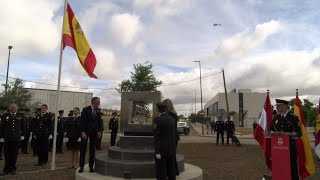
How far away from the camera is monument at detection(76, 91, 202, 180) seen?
827 cm

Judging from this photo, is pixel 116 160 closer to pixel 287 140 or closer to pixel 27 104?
pixel 287 140

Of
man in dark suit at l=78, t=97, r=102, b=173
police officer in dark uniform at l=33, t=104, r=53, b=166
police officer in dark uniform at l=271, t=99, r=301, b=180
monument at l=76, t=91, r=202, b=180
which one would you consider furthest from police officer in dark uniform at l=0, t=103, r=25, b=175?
police officer in dark uniform at l=271, t=99, r=301, b=180

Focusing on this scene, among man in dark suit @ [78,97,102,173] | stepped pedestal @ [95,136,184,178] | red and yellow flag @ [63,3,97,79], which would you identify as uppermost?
red and yellow flag @ [63,3,97,79]

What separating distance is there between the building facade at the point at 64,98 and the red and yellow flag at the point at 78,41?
22.5 metres

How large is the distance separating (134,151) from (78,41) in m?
3.79

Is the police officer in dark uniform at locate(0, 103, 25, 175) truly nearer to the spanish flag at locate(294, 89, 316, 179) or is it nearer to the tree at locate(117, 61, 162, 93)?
the spanish flag at locate(294, 89, 316, 179)

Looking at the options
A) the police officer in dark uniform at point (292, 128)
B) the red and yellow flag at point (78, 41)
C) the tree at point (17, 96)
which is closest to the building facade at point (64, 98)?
the tree at point (17, 96)

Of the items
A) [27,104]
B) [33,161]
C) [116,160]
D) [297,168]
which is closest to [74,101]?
[27,104]

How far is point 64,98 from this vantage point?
32.8 m

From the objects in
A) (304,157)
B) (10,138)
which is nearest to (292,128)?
(304,157)

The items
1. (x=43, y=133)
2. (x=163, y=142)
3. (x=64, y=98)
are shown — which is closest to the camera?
(x=163, y=142)

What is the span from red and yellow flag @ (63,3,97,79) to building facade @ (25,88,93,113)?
22.5m

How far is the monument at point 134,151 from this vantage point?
27.1ft

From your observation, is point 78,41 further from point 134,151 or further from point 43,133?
point 134,151
